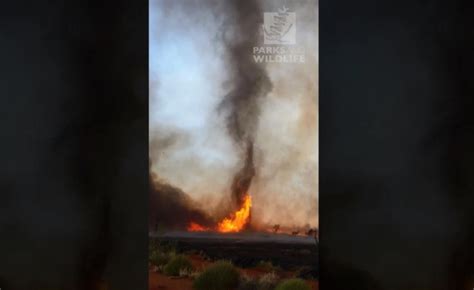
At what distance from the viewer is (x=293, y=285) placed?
3.48 metres

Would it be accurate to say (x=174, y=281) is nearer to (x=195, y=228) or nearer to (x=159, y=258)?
(x=159, y=258)

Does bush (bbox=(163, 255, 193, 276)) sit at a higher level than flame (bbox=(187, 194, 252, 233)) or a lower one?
lower

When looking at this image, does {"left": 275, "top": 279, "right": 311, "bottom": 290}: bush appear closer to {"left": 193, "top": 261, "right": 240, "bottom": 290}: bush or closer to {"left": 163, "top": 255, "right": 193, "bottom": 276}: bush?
{"left": 193, "top": 261, "right": 240, "bottom": 290}: bush

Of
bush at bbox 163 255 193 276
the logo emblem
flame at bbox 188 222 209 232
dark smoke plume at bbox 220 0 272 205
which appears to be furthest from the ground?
the logo emblem

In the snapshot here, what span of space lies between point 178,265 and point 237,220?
0.47 m

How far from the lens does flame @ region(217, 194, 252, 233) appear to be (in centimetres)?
350

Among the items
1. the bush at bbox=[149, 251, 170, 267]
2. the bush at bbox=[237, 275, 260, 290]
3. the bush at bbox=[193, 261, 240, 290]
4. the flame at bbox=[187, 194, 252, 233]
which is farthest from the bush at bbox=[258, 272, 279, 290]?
the bush at bbox=[149, 251, 170, 267]

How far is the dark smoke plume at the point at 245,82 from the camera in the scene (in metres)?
3.48

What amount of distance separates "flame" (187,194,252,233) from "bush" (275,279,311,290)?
0.43 m

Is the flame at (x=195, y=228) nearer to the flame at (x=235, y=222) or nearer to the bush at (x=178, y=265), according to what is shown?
the flame at (x=235, y=222)

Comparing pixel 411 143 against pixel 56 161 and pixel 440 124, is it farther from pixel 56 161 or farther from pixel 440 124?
pixel 56 161

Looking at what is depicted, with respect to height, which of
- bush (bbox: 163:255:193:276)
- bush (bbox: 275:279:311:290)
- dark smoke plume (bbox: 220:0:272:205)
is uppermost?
dark smoke plume (bbox: 220:0:272:205)

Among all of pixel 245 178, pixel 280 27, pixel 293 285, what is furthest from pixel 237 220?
pixel 280 27

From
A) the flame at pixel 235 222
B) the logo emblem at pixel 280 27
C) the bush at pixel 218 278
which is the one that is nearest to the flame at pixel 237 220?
the flame at pixel 235 222
